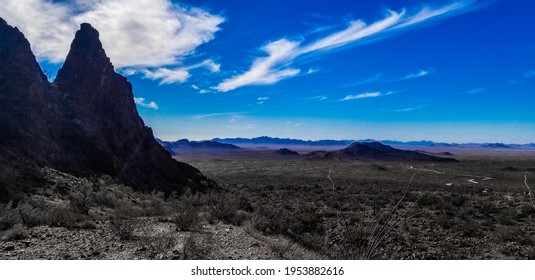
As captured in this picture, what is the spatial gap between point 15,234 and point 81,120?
22.3 metres

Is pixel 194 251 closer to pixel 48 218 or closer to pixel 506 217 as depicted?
pixel 48 218

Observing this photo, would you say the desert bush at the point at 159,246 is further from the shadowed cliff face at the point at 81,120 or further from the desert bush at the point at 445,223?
the shadowed cliff face at the point at 81,120

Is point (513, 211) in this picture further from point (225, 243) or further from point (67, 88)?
point (67, 88)

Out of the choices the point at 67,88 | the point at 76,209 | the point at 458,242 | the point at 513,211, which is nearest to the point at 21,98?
the point at 67,88

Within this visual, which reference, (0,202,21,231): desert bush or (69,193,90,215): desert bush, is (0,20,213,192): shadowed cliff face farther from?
(0,202,21,231): desert bush

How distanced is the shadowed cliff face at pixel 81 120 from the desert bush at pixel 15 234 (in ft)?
39.3

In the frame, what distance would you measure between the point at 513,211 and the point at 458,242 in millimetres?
8375

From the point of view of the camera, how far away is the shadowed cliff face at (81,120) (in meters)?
22.1

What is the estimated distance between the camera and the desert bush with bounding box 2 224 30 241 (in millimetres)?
7812

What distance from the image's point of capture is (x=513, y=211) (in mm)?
19656

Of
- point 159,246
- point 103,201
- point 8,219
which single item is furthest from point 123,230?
point 103,201

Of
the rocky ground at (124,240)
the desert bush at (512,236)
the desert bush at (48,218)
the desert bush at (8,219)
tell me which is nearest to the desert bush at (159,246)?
the rocky ground at (124,240)

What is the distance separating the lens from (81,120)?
2800 cm
